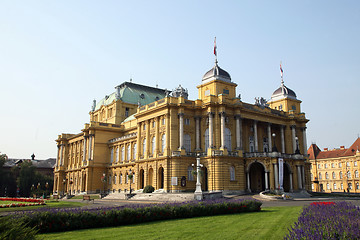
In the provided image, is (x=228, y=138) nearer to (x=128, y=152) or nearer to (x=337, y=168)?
(x=128, y=152)

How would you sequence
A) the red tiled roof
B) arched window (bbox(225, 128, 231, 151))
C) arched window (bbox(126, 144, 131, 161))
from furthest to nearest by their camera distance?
1. the red tiled roof
2. arched window (bbox(126, 144, 131, 161))
3. arched window (bbox(225, 128, 231, 151))

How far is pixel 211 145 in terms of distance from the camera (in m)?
53.8

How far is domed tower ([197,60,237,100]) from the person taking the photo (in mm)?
57938

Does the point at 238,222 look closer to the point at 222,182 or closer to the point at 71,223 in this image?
the point at 71,223

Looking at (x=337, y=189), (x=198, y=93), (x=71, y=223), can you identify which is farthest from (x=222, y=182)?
(x=337, y=189)

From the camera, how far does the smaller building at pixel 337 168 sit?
9175 cm

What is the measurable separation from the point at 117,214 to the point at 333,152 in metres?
96.9

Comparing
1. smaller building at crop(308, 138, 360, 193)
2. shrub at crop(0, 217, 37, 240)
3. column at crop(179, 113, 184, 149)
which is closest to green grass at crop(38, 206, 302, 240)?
shrub at crop(0, 217, 37, 240)

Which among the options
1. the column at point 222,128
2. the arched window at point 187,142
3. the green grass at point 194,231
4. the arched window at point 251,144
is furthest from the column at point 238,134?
the green grass at point 194,231

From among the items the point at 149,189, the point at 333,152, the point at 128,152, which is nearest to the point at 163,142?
the point at 149,189

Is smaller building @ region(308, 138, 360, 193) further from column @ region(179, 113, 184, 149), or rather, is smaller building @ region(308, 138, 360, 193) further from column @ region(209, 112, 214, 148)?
column @ region(179, 113, 184, 149)

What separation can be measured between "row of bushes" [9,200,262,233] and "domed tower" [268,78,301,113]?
48555 millimetres

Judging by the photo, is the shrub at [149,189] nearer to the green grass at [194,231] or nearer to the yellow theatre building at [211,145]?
the yellow theatre building at [211,145]

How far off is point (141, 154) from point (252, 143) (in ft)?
68.4
